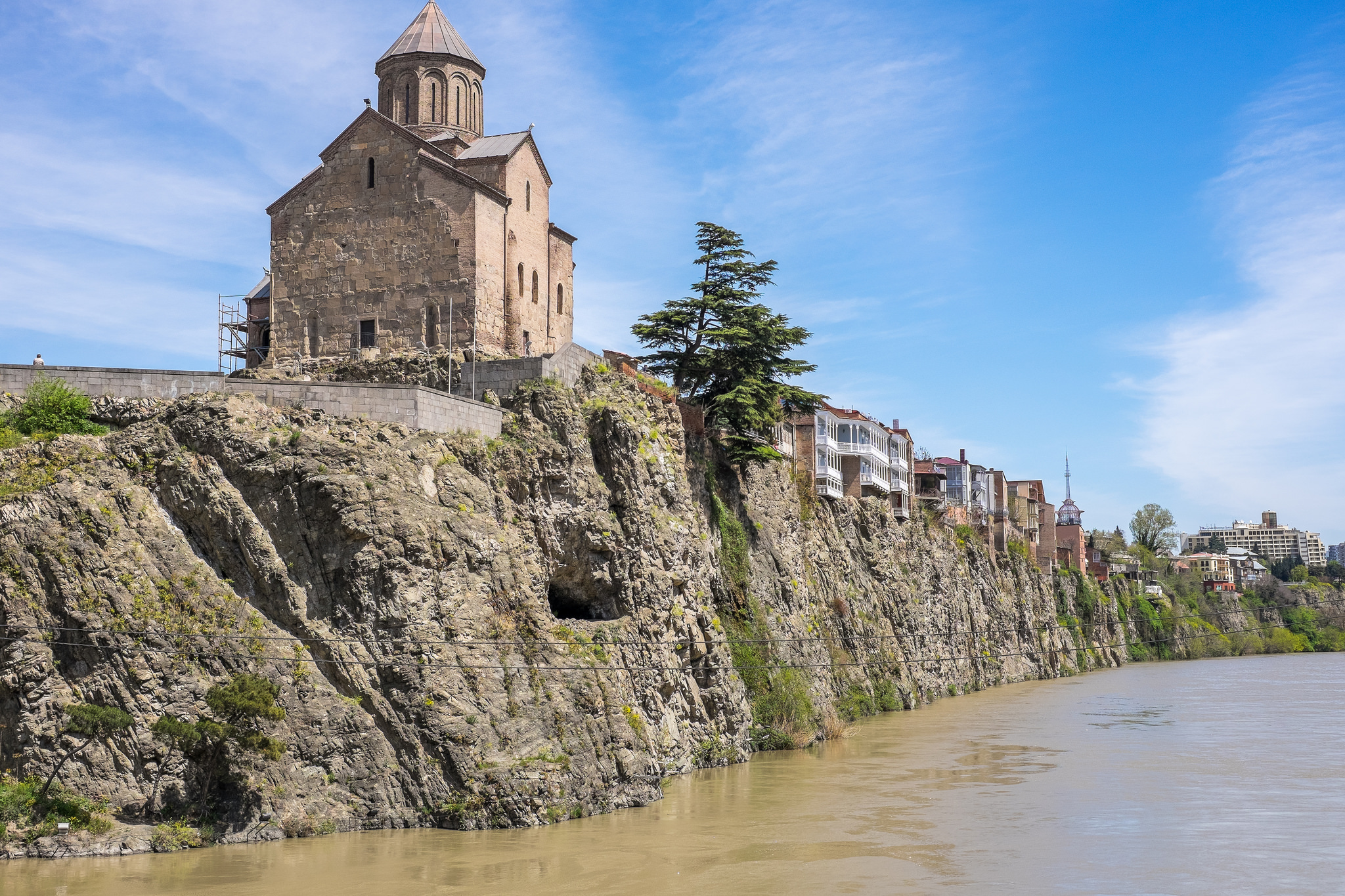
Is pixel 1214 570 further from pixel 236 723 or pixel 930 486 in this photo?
pixel 236 723

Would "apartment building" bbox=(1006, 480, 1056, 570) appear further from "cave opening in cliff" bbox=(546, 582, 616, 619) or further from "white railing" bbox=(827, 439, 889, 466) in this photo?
"cave opening in cliff" bbox=(546, 582, 616, 619)

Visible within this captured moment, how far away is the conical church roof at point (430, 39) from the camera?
3969 centimetres

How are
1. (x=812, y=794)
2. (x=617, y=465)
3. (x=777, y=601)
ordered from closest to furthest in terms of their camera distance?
(x=812, y=794) → (x=617, y=465) → (x=777, y=601)

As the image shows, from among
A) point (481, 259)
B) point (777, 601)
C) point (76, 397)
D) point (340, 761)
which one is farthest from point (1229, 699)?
point (76, 397)

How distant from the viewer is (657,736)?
31.9 meters

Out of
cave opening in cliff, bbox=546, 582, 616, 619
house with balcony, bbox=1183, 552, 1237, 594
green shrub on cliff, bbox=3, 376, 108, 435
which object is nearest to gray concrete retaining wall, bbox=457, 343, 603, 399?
cave opening in cliff, bbox=546, 582, 616, 619

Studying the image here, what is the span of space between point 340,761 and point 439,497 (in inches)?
252

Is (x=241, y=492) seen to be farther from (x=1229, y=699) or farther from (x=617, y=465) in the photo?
(x=1229, y=699)

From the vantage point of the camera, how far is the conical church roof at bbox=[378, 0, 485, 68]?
3969 centimetres

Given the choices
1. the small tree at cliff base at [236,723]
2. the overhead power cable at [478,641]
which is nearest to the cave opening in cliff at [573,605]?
the overhead power cable at [478,641]

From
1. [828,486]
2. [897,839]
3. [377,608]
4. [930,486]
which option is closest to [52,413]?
[377,608]

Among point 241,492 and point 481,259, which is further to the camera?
point 481,259

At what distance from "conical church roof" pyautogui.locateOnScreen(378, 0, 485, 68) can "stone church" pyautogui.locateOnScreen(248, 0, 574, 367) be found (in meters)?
2.95

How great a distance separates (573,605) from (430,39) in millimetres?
19676
